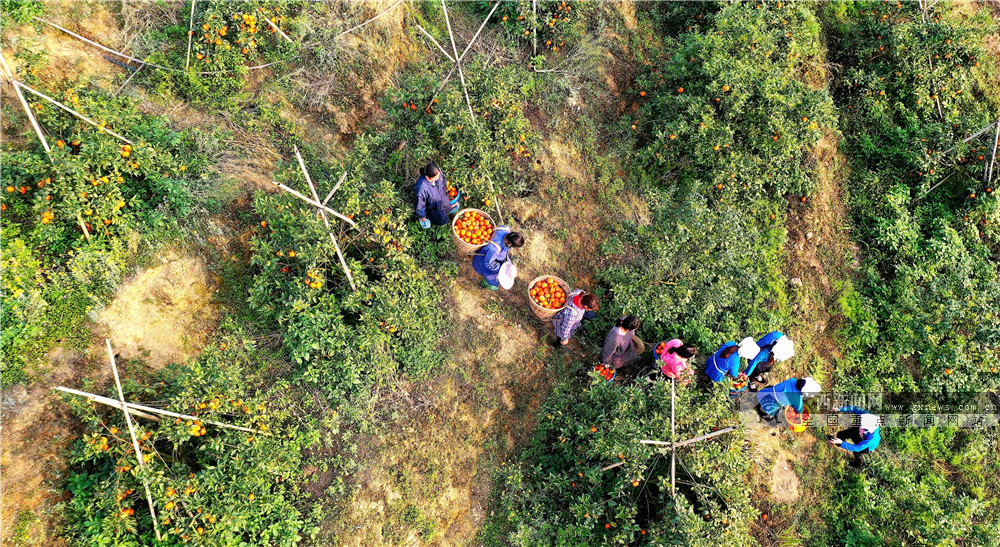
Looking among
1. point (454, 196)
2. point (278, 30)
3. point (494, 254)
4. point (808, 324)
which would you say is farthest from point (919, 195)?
point (278, 30)

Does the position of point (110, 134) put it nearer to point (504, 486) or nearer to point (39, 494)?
point (39, 494)

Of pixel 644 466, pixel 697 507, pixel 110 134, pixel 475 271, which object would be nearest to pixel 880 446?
pixel 697 507

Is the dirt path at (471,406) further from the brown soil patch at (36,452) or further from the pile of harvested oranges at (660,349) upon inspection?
the brown soil patch at (36,452)

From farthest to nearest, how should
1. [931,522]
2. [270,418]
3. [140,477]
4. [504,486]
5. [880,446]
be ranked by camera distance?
[880,446]
[931,522]
[504,486]
[270,418]
[140,477]

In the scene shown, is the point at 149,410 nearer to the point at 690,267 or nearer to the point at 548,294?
the point at 548,294

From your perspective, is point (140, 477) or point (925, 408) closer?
point (140, 477)

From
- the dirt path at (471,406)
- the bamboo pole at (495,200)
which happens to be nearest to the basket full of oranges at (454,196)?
the bamboo pole at (495,200)

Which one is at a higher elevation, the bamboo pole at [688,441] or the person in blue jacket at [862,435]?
the bamboo pole at [688,441]
